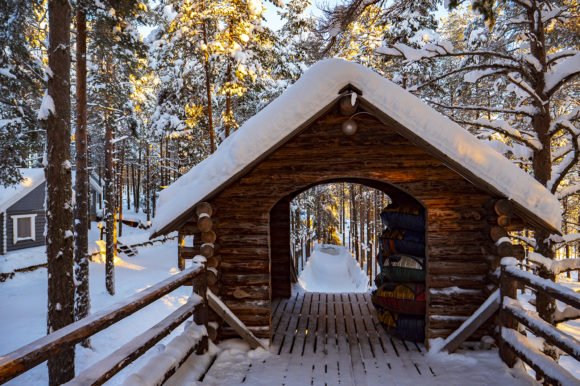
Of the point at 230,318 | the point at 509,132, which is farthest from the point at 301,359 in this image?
the point at 509,132

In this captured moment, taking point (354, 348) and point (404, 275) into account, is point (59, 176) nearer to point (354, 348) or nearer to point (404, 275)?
point (354, 348)

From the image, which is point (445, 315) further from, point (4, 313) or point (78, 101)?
point (4, 313)

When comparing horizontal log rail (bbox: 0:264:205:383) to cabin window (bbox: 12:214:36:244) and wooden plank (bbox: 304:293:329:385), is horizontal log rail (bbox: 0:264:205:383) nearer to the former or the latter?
wooden plank (bbox: 304:293:329:385)

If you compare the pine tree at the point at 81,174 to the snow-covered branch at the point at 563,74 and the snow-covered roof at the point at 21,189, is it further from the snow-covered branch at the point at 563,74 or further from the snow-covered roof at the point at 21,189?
the snow-covered branch at the point at 563,74

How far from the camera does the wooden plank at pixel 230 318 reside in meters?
5.26

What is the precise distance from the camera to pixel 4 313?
13.5m

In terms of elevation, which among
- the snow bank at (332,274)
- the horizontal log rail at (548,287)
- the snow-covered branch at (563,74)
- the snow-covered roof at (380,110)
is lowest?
the snow bank at (332,274)

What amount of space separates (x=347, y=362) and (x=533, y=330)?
99.4 inches

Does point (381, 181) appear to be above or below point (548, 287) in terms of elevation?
above

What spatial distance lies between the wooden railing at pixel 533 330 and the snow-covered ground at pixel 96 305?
5.60 meters

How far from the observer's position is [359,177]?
5371 millimetres

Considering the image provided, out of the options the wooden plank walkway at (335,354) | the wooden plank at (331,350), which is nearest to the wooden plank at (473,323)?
the wooden plank walkway at (335,354)

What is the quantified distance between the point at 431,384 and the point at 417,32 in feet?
40.9

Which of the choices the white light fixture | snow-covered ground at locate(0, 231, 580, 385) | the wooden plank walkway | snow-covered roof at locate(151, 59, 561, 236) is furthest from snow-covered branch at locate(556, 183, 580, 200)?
the white light fixture
